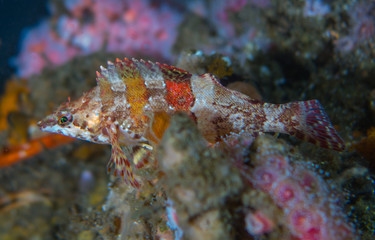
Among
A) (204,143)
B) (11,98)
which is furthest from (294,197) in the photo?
(11,98)

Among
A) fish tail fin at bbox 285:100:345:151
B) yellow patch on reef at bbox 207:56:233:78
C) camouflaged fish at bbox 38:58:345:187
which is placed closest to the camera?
fish tail fin at bbox 285:100:345:151

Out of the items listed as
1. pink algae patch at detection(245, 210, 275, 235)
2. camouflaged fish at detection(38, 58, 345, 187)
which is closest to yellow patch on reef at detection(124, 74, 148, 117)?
camouflaged fish at detection(38, 58, 345, 187)

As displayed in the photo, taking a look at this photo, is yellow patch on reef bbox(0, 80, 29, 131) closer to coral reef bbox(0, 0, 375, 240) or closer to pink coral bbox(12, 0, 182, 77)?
coral reef bbox(0, 0, 375, 240)

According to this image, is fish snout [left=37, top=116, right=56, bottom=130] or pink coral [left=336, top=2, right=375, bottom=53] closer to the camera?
fish snout [left=37, top=116, right=56, bottom=130]

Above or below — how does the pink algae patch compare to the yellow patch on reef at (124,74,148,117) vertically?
below

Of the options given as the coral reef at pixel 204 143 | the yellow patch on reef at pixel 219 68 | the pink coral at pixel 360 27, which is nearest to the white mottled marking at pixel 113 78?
the coral reef at pixel 204 143

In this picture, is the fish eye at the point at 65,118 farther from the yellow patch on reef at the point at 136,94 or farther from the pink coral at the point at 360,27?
the pink coral at the point at 360,27
